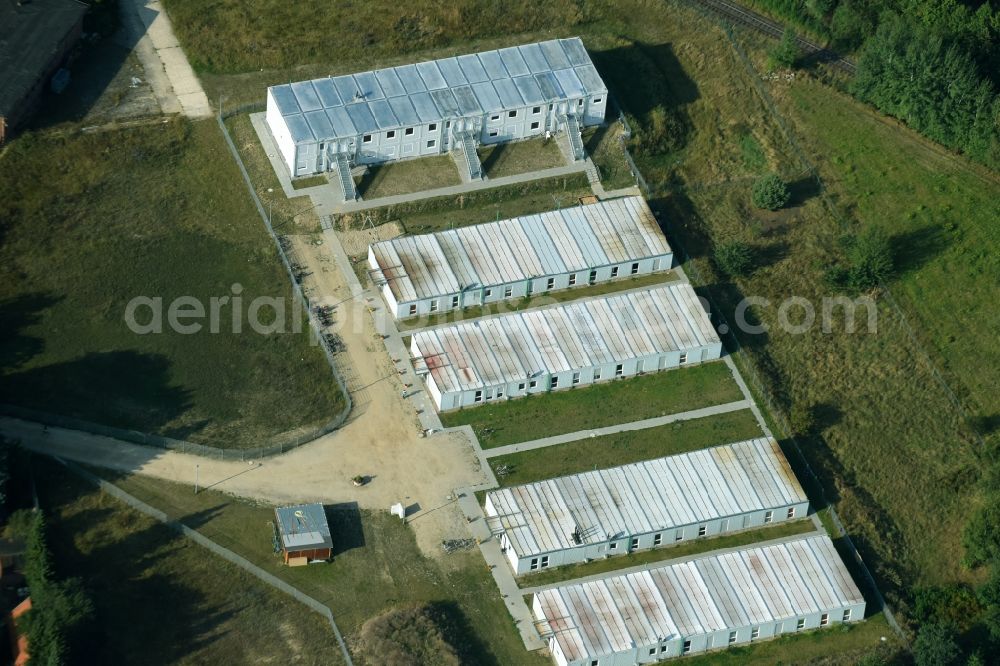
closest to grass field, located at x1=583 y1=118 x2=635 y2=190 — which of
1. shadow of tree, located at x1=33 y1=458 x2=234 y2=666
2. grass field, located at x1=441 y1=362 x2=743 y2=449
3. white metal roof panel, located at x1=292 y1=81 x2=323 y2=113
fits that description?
grass field, located at x1=441 y1=362 x2=743 y2=449

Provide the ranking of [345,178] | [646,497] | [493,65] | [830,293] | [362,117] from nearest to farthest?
1. [646,497]
2. [345,178]
3. [830,293]
4. [362,117]
5. [493,65]

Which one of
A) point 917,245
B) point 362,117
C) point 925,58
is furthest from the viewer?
point 925,58

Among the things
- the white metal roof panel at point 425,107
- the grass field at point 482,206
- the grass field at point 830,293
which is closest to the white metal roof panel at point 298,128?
the grass field at point 482,206

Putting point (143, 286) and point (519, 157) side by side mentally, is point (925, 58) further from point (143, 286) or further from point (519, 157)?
point (143, 286)

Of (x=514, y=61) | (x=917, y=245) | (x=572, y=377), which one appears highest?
(x=514, y=61)

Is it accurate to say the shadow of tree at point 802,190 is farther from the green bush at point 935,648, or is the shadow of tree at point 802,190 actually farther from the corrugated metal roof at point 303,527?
the corrugated metal roof at point 303,527

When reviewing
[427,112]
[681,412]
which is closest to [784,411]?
[681,412]

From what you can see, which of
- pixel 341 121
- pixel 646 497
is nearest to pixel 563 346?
pixel 646 497
